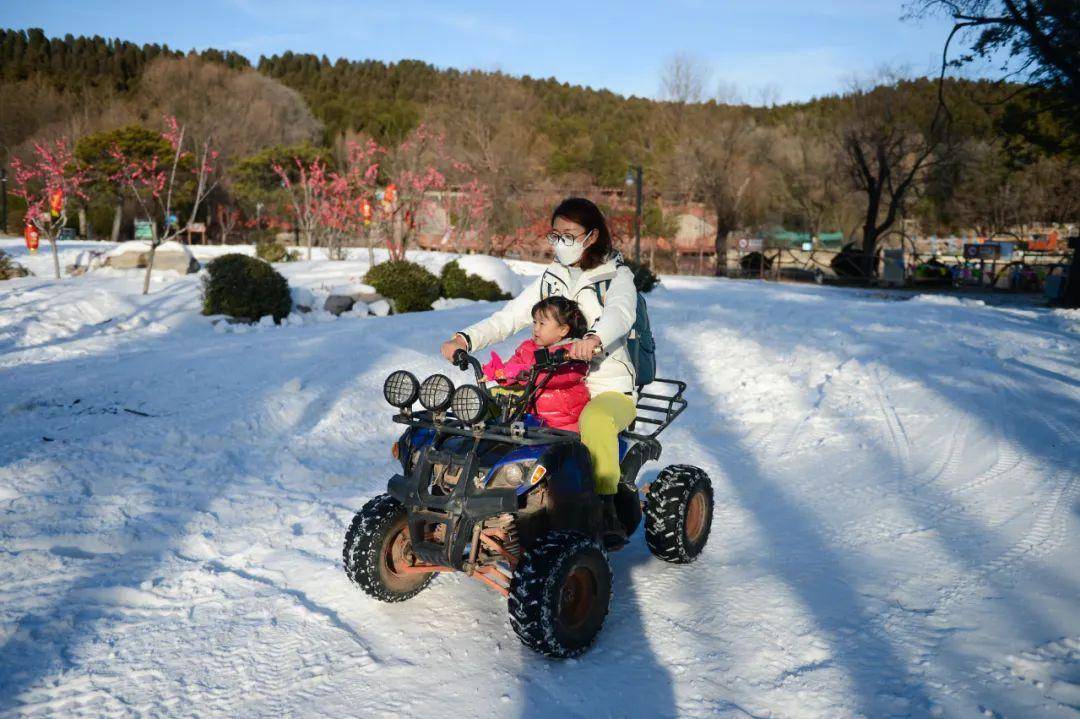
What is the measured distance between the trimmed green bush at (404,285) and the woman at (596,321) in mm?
10964

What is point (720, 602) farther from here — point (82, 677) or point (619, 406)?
point (82, 677)

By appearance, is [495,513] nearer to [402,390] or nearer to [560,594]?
[560,594]

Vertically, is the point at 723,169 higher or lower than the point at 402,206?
higher

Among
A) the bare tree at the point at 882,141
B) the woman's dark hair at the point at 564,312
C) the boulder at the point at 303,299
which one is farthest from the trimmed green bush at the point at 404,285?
the bare tree at the point at 882,141

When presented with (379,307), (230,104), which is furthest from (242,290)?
(230,104)

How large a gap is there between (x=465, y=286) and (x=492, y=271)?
1406mm

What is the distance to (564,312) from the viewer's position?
12.6 ft

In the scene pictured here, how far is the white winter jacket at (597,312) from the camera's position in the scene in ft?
12.9

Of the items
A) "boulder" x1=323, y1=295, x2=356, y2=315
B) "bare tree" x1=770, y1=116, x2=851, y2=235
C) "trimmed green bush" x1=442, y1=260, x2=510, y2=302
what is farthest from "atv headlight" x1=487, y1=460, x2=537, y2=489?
"bare tree" x1=770, y1=116, x2=851, y2=235

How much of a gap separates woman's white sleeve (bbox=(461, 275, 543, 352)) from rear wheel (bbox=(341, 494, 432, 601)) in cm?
94

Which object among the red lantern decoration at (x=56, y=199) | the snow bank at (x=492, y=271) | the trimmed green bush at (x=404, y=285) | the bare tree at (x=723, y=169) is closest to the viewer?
the trimmed green bush at (x=404, y=285)

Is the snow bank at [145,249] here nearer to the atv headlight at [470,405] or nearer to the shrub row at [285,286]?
the shrub row at [285,286]

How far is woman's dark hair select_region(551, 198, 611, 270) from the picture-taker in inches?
164

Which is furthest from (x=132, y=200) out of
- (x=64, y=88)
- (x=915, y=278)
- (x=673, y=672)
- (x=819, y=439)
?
(x=64, y=88)
